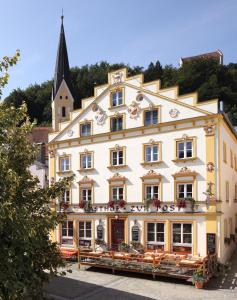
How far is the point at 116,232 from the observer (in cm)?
2575

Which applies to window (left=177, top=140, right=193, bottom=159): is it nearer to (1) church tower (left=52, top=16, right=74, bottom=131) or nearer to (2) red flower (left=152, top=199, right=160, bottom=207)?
(2) red flower (left=152, top=199, right=160, bottom=207)

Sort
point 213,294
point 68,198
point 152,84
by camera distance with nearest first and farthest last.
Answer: point 213,294
point 152,84
point 68,198

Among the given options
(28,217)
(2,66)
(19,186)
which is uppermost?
(2,66)

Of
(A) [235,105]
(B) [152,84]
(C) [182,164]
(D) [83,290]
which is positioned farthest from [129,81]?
(A) [235,105]

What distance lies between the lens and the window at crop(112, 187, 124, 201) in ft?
84.7

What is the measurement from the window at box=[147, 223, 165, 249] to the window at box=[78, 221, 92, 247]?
17.0 ft

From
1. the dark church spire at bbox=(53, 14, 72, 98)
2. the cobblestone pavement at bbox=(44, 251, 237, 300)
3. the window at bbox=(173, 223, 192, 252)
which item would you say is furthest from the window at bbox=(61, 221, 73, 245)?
the dark church spire at bbox=(53, 14, 72, 98)

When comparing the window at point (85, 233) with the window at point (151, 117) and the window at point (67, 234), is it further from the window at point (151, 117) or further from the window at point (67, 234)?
the window at point (151, 117)

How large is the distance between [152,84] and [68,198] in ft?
37.2

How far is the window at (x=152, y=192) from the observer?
24094 mm

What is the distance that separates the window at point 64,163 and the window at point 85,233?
464 cm

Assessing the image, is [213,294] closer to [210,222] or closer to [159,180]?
[210,222]

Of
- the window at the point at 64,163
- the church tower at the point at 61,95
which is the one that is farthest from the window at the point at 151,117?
the church tower at the point at 61,95

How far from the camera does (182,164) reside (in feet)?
75.8
